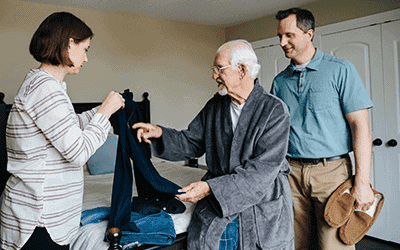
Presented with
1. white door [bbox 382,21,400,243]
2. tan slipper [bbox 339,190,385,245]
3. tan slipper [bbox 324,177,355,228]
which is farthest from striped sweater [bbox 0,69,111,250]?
white door [bbox 382,21,400,243]

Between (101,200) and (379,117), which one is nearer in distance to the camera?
(101,200)

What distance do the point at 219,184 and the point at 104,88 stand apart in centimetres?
270

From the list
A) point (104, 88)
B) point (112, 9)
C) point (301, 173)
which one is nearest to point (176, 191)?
point (301, 173)

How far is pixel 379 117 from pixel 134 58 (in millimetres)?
2813

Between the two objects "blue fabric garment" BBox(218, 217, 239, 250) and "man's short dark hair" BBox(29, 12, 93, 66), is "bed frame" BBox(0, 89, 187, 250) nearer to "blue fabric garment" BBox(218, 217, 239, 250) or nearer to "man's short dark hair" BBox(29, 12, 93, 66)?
"blue fabric garment" BBox(218, 217, 239, 250)

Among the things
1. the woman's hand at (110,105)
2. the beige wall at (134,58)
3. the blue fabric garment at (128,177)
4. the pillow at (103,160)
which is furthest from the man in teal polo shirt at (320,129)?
the beige wall at (134,58)

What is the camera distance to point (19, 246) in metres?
1.23

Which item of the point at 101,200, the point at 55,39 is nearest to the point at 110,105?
the point at 55,39

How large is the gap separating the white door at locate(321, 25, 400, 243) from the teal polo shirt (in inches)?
62.1

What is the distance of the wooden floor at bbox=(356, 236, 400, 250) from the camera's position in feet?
10.2

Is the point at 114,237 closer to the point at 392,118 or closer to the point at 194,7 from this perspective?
the point at 392,118

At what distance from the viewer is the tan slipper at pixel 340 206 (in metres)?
1.79

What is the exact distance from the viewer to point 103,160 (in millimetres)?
3215

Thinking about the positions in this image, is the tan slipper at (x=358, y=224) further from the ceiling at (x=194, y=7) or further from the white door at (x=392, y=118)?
the ceiling at (x=194, y=7)
